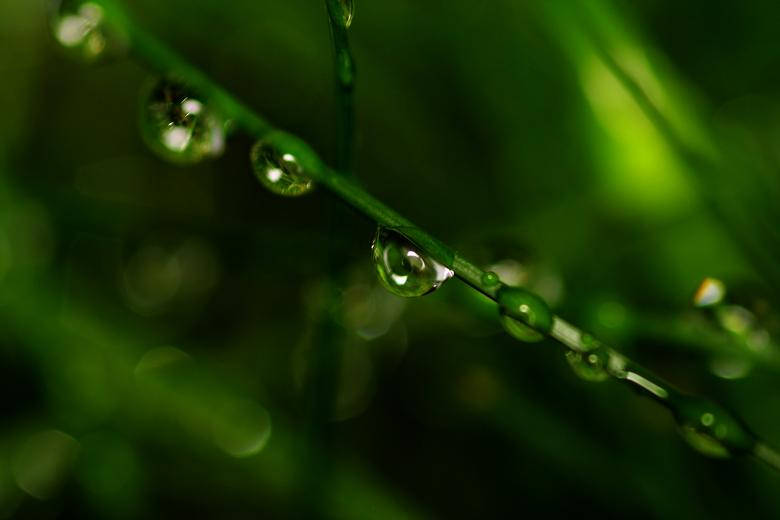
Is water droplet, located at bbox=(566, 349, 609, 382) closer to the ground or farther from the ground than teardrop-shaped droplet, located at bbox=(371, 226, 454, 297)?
farther from the ground

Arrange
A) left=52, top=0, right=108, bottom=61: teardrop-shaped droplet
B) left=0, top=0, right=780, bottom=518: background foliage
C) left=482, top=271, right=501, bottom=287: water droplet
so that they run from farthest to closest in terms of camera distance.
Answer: left=0, top=0, right=780, bottom=518: background foliage, left=52, top=0, right=108, bottom=61: teardrop-shaped droplet, left=482, top=271, right=501, bottom=287: water droplet

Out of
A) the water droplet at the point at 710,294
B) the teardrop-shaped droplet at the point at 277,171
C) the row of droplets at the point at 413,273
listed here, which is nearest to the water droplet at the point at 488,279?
the row of droplets at the point at 413,273

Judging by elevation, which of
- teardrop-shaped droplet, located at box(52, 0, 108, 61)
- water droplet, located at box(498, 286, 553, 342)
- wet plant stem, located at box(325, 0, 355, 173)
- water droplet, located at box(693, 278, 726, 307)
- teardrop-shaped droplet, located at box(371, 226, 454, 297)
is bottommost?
teardrop-shaped droplet, located at box(371, 226, 454, 297)

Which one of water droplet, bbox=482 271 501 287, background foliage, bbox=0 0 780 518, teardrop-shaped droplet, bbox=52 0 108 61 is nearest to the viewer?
water droplet, bbox=482 271 501 287

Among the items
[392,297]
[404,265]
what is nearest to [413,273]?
[404,265]

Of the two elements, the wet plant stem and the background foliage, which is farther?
the background foliage

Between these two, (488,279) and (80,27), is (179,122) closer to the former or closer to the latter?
(80,27)

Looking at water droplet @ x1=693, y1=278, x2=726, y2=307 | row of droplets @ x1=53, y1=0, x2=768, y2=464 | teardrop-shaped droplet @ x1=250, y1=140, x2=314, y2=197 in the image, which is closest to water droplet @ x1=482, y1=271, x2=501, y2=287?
row of droplets @ x1=53, y1=0, x2=768, y2=464

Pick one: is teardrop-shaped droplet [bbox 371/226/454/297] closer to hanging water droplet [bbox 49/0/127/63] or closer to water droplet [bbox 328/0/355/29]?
water droplet [bbox 328/0/355/29]
